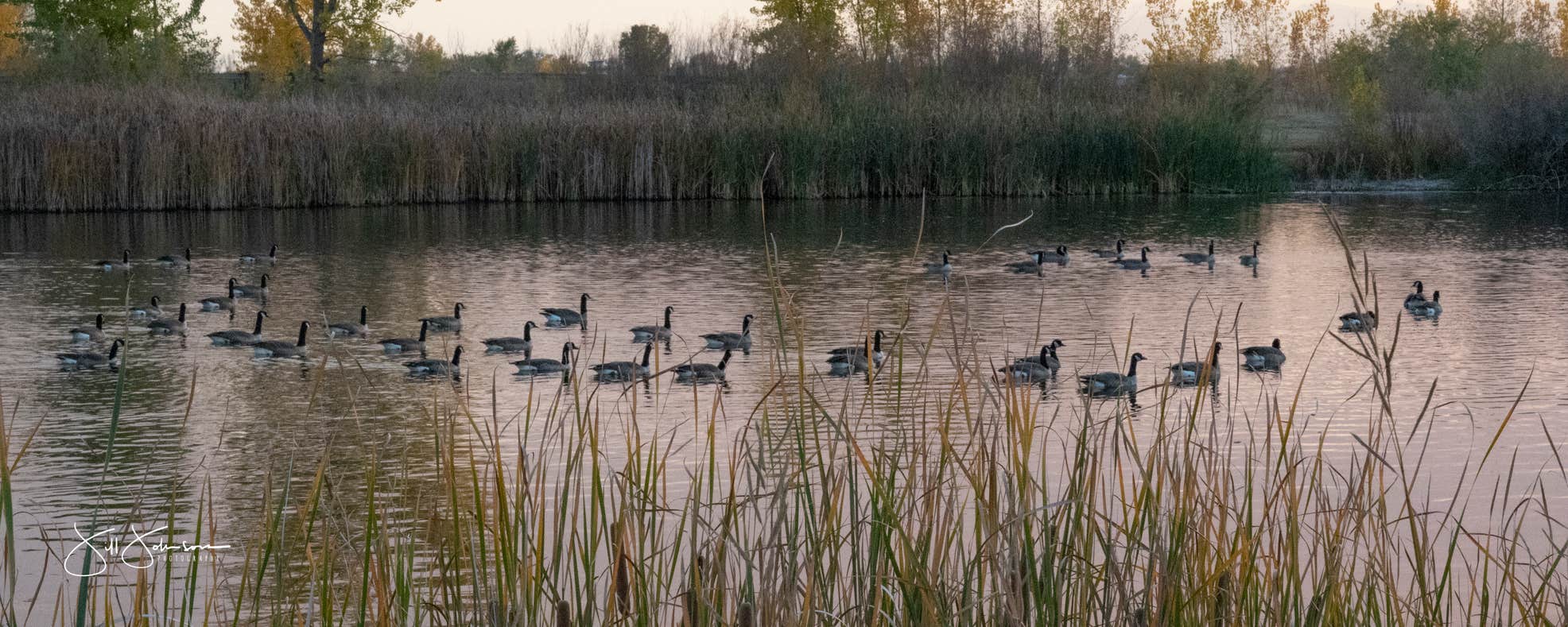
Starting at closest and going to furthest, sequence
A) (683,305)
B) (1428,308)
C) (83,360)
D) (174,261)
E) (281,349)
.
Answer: (83,360) < (281,349) < (1428,308) < (683,305) < (174,261)

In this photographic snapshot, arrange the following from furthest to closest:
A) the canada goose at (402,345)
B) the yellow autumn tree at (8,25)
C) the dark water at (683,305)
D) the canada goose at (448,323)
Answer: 1. the yellow autumn tree at (8,25)
2. the canada goose at (448,323)
3. the canada goose at (402,345)
4. the dark water at (683,305)

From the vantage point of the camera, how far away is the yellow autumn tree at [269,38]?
42281 mm

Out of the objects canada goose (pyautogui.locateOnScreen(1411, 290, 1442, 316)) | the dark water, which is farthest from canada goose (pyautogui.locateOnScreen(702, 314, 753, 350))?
canada goose (pyautogui.locateOnScreen(1411, 290, 1442, 316))

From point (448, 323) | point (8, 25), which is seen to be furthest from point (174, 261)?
point (8, 25)

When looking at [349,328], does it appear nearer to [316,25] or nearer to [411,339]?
[411,339]

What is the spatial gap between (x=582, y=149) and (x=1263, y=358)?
748 inches

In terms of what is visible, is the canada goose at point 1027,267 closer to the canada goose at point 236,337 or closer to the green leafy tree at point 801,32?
the canada goose at point 236,337

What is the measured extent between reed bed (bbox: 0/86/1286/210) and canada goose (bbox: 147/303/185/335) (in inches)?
524

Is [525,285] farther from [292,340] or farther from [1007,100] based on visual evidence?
[1007,100]

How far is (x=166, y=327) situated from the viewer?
42.6 feet

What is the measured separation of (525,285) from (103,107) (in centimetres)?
1257

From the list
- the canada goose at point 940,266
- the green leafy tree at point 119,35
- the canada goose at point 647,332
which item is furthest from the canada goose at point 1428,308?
the green leafy tree at point 119,35

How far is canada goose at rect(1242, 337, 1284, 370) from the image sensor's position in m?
10.8

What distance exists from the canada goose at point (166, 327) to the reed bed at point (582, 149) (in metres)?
13.3
